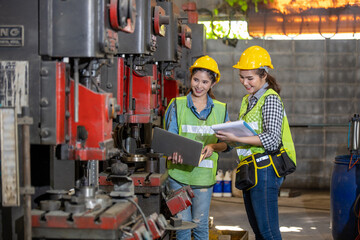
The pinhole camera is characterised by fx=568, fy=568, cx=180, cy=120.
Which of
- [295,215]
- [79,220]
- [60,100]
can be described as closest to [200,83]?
[60,100]

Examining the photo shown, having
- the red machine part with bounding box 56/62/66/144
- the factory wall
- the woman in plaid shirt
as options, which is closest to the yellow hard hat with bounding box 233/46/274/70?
the woman in plaid shirt

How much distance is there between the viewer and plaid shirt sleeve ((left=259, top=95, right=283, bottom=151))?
310cm

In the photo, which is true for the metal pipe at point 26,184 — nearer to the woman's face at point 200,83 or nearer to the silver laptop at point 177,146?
the silver laptop at point 177,146

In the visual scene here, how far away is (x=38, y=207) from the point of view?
236 cm

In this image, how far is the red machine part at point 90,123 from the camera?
90.7 inches

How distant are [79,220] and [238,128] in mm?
1192

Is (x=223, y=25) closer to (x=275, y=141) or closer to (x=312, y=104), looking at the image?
(x=312, y=104)

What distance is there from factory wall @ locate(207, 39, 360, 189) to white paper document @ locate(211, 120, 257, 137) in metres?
4.16

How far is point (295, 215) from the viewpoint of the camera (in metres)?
5.98

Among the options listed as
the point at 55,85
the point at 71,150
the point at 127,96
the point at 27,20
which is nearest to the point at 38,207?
the point at 71,150

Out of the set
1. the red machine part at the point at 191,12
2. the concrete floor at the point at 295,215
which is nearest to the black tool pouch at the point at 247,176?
the concrete floor at the point at 295,215

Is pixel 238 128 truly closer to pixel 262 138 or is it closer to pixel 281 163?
pixel 262 138

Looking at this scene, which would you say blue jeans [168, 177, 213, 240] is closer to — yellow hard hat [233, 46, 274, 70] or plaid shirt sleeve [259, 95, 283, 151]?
plaid shirt sleeve [259, 95, 283, 151]

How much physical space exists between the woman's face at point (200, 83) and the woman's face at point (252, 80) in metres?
0.37
